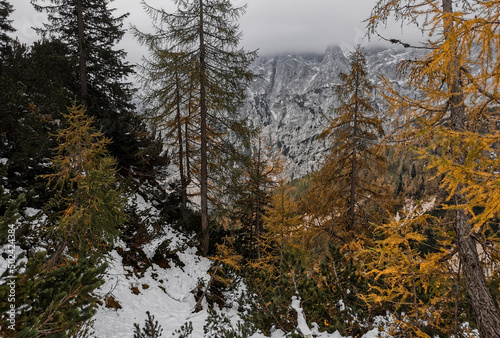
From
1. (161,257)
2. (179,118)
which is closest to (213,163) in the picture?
(179,118)

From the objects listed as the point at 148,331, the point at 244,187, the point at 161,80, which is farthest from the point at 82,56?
the point at 148,331

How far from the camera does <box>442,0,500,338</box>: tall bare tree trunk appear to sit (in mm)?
3598

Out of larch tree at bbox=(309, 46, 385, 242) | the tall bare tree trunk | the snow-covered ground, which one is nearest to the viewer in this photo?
the tall bare tree trunk

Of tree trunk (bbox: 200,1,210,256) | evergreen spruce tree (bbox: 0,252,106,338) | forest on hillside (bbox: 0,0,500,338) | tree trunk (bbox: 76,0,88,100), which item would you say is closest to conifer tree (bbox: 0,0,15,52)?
forest on hillside (bbox: 0,0,500,338)

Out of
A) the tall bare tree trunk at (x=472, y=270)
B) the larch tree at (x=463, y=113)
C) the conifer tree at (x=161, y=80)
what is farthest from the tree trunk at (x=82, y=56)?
the tall bare tree trunk at (x=472, y=270)

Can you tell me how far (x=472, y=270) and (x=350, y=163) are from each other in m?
7.15

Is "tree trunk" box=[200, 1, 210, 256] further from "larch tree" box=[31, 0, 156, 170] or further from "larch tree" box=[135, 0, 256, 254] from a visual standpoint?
"larch tree" box=[31, 0, 156, 170]

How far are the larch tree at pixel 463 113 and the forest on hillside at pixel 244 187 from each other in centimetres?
3

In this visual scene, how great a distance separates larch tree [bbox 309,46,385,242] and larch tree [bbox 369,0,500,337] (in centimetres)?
522

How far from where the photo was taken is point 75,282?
9.97 feet

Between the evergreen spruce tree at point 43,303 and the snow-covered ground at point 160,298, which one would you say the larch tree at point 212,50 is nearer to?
the snow-covered ground at point 160,298

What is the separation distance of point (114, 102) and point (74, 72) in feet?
8.36

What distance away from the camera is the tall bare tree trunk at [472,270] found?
360 cm

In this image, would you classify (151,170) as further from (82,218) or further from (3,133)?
(82,218)
